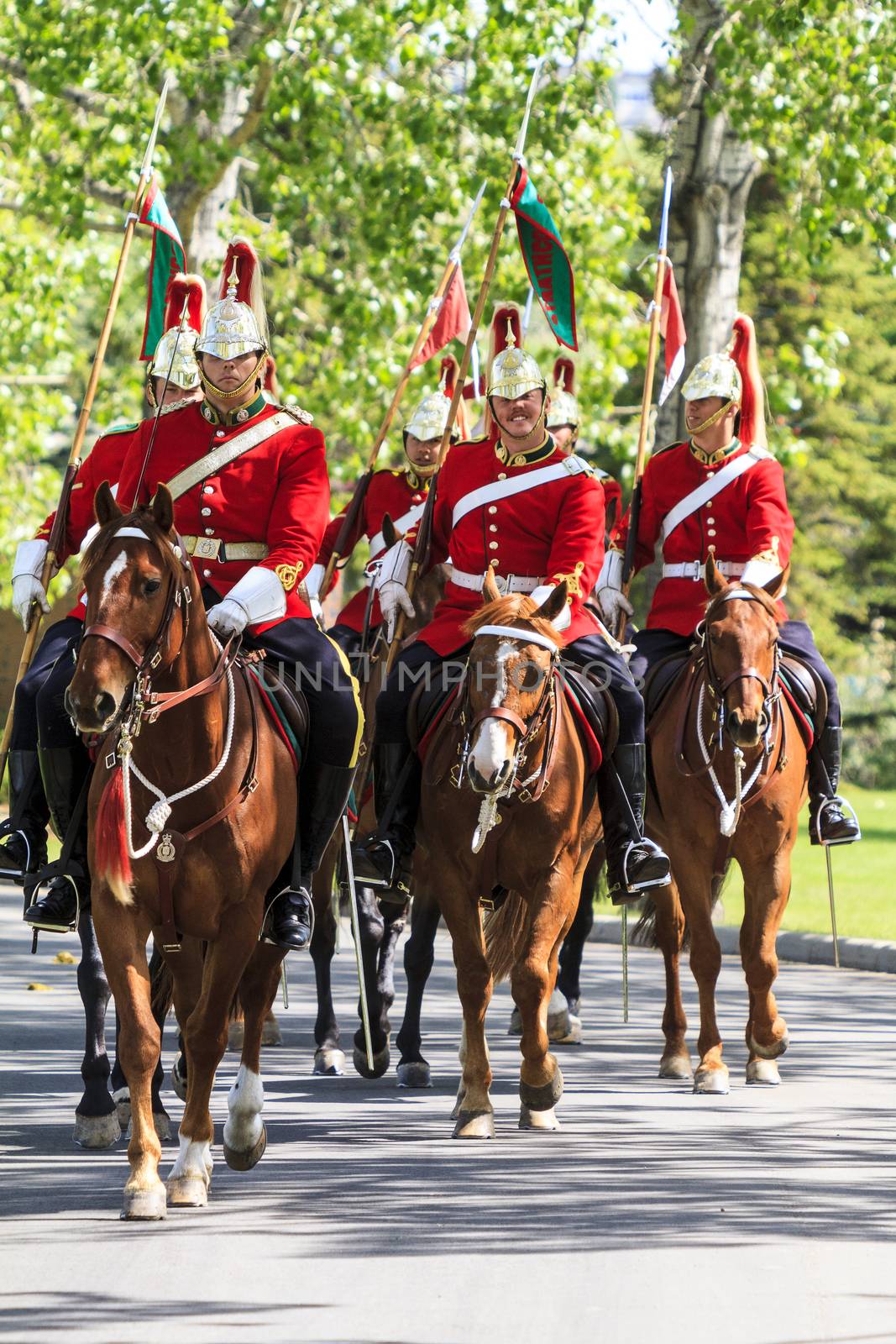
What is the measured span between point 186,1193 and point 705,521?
198 inches

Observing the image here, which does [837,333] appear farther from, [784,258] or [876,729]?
[876,729]

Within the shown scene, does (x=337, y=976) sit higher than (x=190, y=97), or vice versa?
(x=190, y=97)

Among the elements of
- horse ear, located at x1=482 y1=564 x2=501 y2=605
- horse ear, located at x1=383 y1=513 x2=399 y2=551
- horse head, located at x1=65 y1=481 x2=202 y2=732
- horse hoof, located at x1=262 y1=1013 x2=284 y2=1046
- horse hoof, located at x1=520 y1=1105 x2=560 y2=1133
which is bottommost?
horse hoof, located at x1=520 y1=1105 x2=560 y2=1133

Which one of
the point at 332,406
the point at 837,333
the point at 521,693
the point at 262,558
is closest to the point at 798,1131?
the point at 521,693

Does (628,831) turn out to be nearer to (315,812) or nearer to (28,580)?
(315,812)

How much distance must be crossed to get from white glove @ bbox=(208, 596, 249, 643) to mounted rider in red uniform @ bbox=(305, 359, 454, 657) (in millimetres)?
4440

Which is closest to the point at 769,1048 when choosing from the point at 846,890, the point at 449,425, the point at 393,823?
the point at 393,823

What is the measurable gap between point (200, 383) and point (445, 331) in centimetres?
438

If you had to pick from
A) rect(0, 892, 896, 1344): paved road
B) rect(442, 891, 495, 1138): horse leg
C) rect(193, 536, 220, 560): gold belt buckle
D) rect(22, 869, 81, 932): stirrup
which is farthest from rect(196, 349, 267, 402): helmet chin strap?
rect(0, 892, 896, 1344): paved road

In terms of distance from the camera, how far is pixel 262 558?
8414 mm

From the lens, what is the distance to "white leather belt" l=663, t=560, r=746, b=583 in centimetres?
1112

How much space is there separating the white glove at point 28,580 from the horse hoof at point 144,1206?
2.71 m

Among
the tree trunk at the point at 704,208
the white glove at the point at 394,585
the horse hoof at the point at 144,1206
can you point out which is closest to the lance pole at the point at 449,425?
the white glove at the point at 394,585

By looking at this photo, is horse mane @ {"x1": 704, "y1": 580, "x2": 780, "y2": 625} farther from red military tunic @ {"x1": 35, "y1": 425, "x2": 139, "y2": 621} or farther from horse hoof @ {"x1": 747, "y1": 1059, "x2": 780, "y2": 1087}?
red military tunic @ {"x1": 35, "y1": 425, "x2": 139, "y2": 621}
